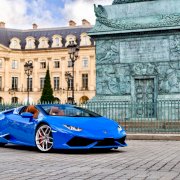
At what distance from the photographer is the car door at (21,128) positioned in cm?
1076

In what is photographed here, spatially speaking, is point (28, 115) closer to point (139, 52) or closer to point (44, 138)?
point (44, 138)

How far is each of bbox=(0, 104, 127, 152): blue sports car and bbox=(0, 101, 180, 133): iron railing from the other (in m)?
5.65

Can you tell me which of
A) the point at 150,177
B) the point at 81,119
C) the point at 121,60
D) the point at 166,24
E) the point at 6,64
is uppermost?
the point at 6,64

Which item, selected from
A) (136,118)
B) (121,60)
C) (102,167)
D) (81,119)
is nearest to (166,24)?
(121,60)

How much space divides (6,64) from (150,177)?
3378 inches

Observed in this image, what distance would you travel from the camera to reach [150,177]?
20.9 feet

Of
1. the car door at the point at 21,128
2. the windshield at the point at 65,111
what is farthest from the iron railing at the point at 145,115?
the car door at the point at 21,128

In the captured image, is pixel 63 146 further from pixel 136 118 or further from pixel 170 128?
pixel 136 118

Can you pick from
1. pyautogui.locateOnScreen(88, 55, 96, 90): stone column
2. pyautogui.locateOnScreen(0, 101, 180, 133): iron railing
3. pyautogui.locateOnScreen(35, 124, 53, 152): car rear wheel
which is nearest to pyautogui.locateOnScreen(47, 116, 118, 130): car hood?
pyautogui.locateOnScreen(35, 124, 53, 152): car rear wheel

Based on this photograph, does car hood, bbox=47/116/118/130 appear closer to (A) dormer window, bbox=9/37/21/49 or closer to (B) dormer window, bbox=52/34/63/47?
(B) dormer window, bbox=52/34/63/47

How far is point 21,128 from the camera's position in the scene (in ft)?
36.4

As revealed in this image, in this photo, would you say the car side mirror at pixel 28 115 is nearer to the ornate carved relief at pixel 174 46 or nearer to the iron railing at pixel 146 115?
the iron railing at pixel 146 115

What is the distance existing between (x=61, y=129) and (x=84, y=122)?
56 cm

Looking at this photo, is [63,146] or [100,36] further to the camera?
[100,36]
